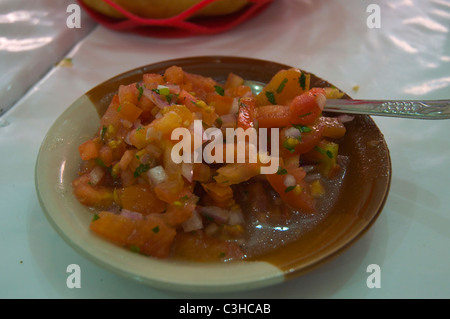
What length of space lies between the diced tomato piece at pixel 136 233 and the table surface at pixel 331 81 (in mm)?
137

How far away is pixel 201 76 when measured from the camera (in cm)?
150

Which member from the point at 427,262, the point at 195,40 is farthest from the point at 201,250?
the point at 195,40

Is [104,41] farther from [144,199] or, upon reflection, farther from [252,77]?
[144,199]

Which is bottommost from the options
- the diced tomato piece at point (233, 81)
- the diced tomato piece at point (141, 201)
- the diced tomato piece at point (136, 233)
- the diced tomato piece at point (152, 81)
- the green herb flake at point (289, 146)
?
the diced tomato piece at point (136, 233)

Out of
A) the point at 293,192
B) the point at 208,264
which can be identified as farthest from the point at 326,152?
the point at 208,264

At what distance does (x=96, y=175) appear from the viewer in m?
1.19

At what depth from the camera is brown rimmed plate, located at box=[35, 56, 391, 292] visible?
891mm

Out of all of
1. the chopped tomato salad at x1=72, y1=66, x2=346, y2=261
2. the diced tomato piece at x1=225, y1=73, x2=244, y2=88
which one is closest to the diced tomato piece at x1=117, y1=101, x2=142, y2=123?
the chopped tomato salad at x1=72, y1=66, x2=346, y2=261

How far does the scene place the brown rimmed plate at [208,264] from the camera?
89 cm

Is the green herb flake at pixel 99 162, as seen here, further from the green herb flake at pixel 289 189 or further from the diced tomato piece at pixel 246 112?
the green herb flake at pixel 289 189

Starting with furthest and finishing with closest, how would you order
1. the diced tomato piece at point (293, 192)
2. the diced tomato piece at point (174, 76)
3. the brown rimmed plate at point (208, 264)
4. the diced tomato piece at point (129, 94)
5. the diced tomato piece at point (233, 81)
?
1. the diced tomato piece at point (233, 81)
2. the diced tomato piece at point (174, 76)
3. the diced tomato piece at point (129, 94)
4. the diced tomato piece at point (293, 192)
5. the brown rimmed plate at point (208, 264)

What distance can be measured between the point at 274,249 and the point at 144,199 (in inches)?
15.5

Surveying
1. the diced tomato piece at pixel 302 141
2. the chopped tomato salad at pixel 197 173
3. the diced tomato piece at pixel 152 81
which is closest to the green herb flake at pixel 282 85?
the chopped tomato salad at pixel 197 173

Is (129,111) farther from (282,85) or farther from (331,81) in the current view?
(331,81)
